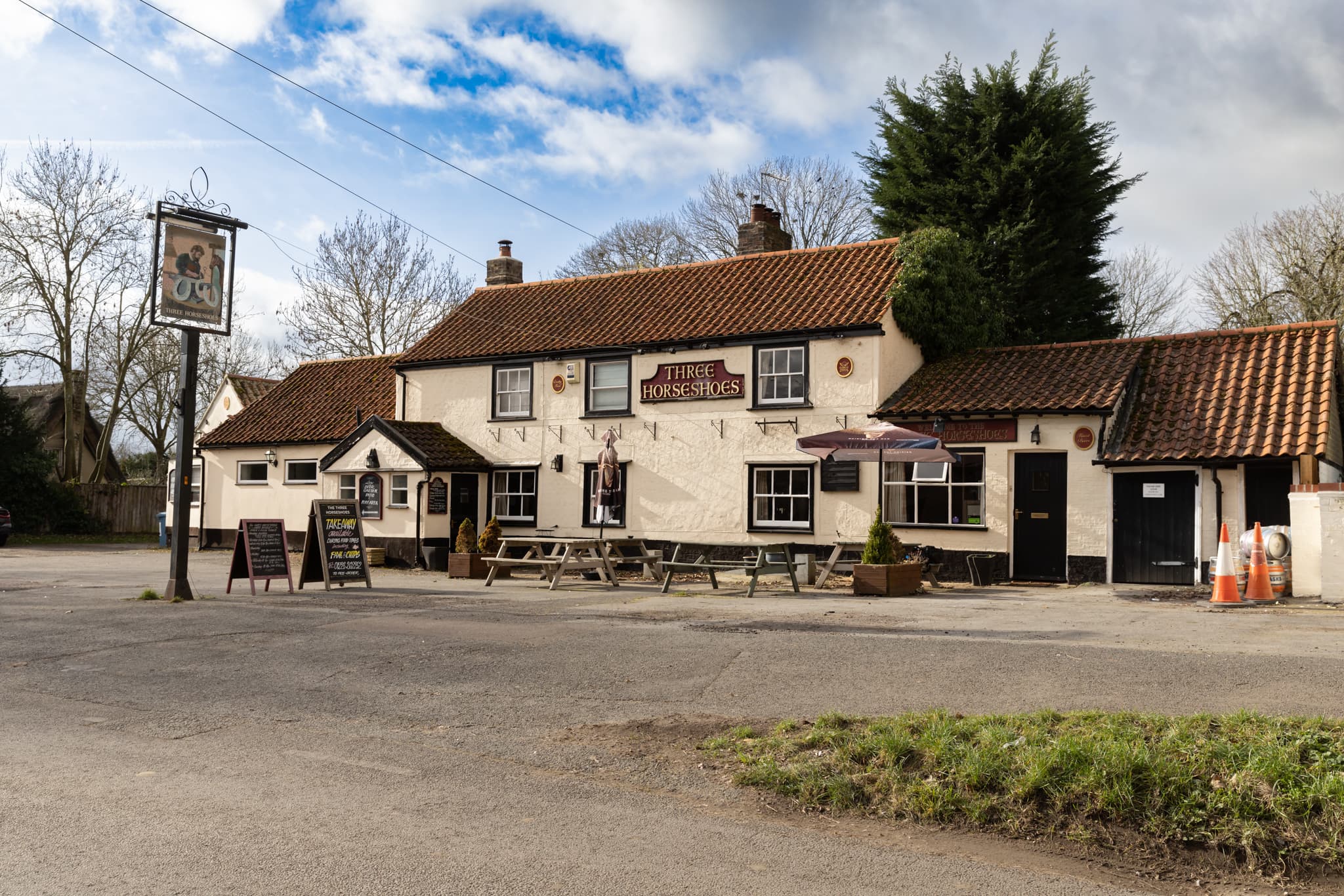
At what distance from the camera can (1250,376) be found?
1853 centimetres

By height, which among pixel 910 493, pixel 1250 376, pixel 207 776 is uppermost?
pixel 1250 376

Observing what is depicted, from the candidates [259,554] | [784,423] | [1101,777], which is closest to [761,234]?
[784,423]

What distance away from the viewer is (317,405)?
96.8 ft

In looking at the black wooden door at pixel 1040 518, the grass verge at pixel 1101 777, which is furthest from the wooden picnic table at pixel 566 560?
the grass verge at pixel 1101 777

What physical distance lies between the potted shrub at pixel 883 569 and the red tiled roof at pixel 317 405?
49.3 ft

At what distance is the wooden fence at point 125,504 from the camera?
40.0 meters

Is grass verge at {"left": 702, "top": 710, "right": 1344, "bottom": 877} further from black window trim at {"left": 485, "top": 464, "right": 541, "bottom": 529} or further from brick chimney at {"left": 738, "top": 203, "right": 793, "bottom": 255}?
brick chimney at {"left": 738, "top": 203, "right": 793, "bottom": 255}

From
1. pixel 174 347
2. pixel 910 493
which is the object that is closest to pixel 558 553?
pixel 910 493

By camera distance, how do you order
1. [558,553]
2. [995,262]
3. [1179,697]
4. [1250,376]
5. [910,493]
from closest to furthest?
[1179,697], [1250,376], [910,493], [558,553], [995,262]

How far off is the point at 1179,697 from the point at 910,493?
42.2 feet

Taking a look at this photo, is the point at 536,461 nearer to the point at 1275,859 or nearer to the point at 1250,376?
the point at 1250,376

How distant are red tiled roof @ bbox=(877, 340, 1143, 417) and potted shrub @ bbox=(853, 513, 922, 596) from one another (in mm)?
3823

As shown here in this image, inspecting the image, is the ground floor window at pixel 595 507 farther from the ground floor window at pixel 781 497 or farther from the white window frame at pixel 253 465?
the white window frame at pixel 253 465

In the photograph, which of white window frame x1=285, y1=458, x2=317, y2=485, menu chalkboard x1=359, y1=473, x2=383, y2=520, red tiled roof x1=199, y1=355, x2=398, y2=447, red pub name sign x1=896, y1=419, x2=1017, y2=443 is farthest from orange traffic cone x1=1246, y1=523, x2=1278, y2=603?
white window frame x1=285, y1=458, x2=317, y2=485
